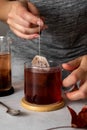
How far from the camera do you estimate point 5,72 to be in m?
0.80

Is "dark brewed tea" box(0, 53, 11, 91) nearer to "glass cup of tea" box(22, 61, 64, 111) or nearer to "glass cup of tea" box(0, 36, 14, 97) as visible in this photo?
"glass cup of tea" box(0, 36, 14, 97)

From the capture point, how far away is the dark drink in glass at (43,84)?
687 mm

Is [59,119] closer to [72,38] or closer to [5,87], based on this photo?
[5,87]

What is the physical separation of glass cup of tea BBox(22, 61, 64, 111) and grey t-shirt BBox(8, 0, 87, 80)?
34 cm

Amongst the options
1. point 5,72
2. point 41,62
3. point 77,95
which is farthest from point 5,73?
point 77,95

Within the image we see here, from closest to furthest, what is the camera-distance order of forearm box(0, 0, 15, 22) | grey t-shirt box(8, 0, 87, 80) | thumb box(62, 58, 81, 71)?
thumb box(62, 58, 81, 71)
forearm box(0, 0, 15, 22)
grey t-shirt box(8, 0, 87, 80)

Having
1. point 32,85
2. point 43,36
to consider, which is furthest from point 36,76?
point 43,36

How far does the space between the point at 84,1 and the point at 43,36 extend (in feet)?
0.66

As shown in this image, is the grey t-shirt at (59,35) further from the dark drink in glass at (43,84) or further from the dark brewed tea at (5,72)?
the dark drink in glass at (43,84)

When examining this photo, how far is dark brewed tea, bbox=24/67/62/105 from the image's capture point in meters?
0.69

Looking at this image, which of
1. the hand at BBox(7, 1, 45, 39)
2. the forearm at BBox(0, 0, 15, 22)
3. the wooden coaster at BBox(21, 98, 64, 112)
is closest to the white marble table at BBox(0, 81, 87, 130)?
the wooden coaster at BBox(21, 98, 64, 112)

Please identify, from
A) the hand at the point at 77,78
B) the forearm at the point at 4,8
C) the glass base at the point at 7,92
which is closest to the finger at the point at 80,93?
the hand at the point at 77,78

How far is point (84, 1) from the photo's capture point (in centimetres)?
106

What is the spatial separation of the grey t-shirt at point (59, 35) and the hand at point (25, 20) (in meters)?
0.25
